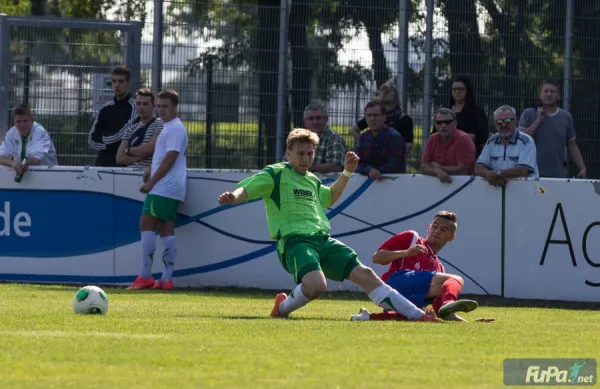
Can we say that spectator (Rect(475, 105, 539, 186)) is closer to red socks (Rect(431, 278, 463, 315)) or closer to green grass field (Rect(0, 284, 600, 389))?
green grass field (Rect(0, 284, 600, 389))

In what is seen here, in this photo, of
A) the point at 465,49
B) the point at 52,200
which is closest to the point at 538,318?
the point at 465,49

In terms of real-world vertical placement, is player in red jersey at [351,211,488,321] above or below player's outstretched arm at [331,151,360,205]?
below

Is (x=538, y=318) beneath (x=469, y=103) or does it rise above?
beneath

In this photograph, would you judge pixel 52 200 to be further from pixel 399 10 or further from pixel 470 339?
pixel 470 339

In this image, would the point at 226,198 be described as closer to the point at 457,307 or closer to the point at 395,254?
the point at 395,254

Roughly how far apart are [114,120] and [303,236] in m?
5.81

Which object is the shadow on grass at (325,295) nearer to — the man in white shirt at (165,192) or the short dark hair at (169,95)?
the man in white shirt at (165,192)

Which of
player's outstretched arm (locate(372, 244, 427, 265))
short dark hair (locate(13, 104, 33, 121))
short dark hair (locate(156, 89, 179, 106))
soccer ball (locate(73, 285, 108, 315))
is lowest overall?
soccer ball (locate(73, 285, 108, 315))

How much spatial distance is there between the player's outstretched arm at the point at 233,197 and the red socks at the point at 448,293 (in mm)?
1812

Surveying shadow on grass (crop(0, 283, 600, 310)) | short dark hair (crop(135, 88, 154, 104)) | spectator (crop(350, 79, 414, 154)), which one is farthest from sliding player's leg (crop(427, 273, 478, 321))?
short dark hair (crop(135, 88, 154, 104))

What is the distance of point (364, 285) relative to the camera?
1070 cm

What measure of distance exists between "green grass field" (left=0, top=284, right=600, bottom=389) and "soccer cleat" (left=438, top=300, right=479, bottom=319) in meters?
0.14

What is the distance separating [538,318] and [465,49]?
17.5 feet

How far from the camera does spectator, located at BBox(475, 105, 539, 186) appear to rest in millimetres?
14880
